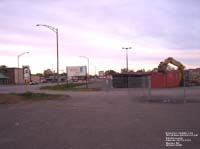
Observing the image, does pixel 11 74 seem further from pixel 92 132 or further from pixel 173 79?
pixel 92 132

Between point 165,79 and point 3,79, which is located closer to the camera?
point 165,79

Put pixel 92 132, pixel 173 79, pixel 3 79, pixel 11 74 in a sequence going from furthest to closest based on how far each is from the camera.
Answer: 1. pixel 11 74
2. pixel 3 79
3. pixel 173 79
4. pixel 92 132

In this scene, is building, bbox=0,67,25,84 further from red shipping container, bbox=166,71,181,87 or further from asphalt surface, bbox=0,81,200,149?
asphalt surface, bbox=0,81,200,149

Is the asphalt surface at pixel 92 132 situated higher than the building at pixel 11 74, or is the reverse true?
the building at pixel 11 74

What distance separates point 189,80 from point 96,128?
172 feet

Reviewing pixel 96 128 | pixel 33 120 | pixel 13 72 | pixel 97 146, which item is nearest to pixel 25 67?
pixel 33 120

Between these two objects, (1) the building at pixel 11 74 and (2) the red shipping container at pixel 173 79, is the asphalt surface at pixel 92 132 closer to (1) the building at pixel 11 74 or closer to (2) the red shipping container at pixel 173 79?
(2) the red shipping container at pixel 173 79

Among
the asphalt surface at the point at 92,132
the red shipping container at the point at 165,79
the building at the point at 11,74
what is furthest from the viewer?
the building at the point at 11,74

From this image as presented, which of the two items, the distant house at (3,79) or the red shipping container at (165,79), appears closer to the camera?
the red shipping container at (165,79)

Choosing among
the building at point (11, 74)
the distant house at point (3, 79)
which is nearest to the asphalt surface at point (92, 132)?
the distant house at point (3, 79)

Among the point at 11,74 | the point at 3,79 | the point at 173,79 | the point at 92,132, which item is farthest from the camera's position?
the point at 11,74

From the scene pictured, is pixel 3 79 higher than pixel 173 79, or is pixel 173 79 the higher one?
pixel 3 79

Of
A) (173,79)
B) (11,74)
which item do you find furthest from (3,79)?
(173,79)

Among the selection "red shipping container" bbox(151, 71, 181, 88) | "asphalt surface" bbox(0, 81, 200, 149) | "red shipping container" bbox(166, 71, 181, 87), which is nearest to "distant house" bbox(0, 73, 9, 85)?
"red shipping container" bbox(166, 71, 181, 87)
